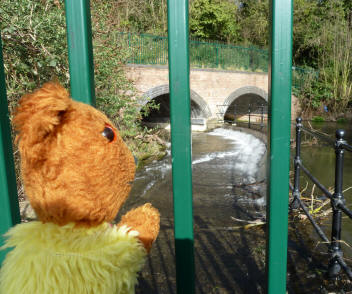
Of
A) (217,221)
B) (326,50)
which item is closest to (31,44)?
(217,221)

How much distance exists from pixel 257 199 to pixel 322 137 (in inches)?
99.4

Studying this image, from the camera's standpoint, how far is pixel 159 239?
10.5 feet

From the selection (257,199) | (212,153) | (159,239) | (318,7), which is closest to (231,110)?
(318,7)

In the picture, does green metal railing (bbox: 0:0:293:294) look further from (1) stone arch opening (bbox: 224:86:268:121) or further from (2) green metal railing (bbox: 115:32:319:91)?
(1) stone arch opening (bbox: 224:86:268:121)

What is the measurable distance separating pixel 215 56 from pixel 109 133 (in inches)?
674

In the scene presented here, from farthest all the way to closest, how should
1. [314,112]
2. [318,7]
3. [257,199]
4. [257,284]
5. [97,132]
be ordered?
1. [318,7]
2. [314,112]
3. [257,199]
4. [257,284]
5. [97,132]

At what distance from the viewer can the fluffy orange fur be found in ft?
2.02

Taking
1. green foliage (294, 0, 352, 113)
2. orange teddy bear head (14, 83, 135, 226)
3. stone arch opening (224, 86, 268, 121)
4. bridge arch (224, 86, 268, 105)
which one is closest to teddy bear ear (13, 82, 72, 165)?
orange teddy bear head (14, 83, 135, 226)

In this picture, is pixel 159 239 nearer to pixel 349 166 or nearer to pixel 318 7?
pixel 349 166

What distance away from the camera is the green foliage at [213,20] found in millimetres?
21500

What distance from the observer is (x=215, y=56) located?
55.7 ft

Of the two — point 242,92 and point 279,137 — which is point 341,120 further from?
point 279,137

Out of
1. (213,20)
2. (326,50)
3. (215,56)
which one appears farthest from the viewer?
(213,20)

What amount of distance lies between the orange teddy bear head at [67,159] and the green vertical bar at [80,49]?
9 cm
